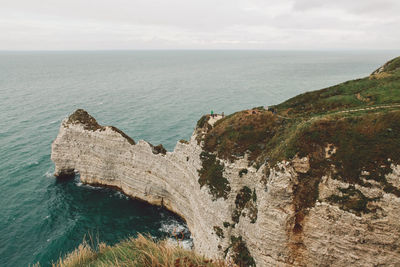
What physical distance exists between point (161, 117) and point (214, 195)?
5729cm

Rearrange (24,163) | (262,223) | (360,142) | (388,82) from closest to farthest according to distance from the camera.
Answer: (360,142), (262,223), (388,82), (24,163)

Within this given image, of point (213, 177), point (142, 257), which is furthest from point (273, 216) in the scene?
point (142, 257)

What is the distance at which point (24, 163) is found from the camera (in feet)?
177

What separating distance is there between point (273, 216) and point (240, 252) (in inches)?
266

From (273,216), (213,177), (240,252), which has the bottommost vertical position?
(240,252)

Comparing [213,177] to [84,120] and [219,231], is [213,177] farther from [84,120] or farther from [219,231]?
[84,120]

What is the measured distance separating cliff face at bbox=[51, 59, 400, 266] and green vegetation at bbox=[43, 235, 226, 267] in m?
11.4

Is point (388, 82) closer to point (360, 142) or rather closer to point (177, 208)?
point (360, 142)

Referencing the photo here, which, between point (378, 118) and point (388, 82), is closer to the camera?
point (378, 118)

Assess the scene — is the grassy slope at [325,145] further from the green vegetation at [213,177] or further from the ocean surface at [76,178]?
the ocean surface at [76,178]

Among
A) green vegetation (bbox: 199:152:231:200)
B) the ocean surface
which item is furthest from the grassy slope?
the ocean surface

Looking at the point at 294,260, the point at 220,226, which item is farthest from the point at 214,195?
the point at 294,260

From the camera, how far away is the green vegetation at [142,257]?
7.32 meters

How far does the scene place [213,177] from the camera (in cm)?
2927
